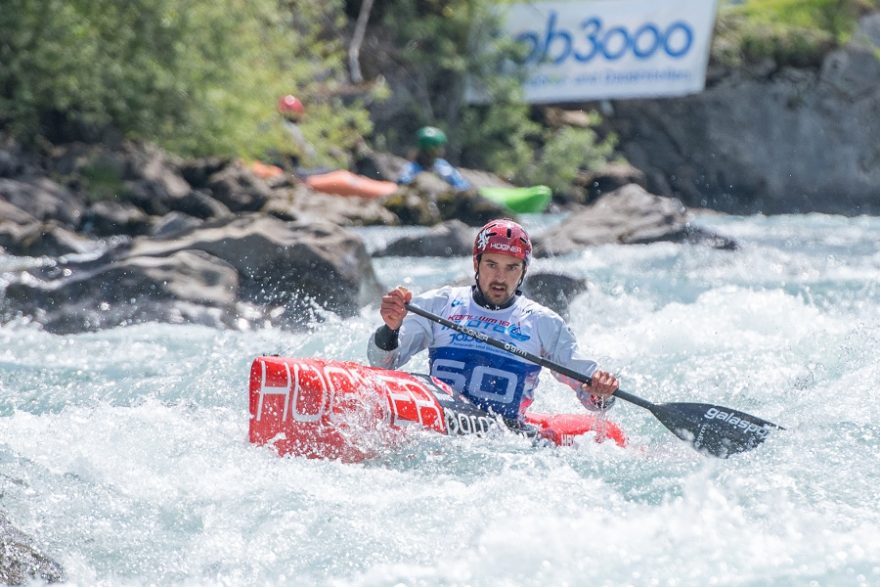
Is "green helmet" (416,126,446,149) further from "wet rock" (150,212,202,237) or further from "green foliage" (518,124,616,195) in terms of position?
"wet rock" (150,212,202,237)

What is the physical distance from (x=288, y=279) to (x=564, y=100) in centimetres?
1236

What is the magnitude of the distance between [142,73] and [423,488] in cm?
1050

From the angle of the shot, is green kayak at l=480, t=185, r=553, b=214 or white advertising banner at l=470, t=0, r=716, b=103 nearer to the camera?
green kayak at l=480, t=185, r=553, b=214

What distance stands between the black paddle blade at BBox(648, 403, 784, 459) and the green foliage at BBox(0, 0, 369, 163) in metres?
9.83

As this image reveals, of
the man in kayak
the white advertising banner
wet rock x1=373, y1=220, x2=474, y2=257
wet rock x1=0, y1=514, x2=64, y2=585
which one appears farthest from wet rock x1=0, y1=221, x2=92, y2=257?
the white advertising banner

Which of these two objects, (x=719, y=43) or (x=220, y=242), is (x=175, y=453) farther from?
(x=719, y=43)

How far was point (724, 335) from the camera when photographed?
29.2 feet

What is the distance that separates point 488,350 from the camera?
573cm

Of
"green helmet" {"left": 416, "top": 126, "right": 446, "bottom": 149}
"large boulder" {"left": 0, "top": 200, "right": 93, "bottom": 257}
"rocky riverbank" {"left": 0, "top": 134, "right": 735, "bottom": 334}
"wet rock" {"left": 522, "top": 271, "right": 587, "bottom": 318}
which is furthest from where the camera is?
"green helmet" {"left": 416, "top": 126, "right": 446, "bottom": 149}

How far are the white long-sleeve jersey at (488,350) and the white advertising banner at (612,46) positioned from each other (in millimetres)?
14620

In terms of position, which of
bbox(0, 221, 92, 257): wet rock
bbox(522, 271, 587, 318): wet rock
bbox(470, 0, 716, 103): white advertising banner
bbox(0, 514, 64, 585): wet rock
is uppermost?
bbox(470, 0, 716, 103): white advertising banner

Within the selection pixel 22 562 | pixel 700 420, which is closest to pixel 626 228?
pixel 700 420

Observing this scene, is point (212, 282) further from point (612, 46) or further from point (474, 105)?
point (612, 46)

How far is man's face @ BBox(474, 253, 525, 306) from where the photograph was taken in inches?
225
